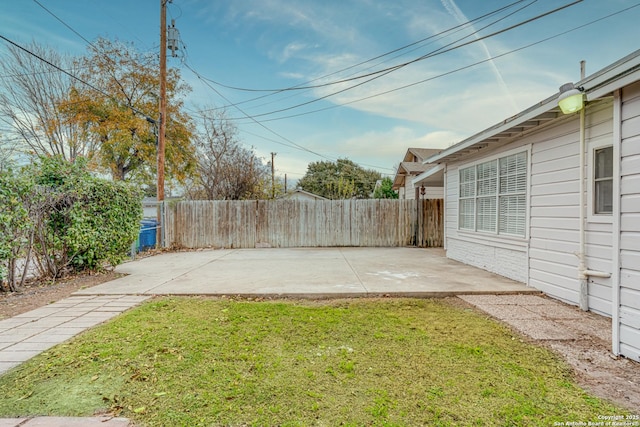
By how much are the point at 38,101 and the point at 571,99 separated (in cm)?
1826

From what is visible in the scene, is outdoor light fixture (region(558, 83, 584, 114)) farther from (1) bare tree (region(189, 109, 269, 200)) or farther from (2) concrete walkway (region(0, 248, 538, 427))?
(1) bare tree (region(189, 109, 269, 200))

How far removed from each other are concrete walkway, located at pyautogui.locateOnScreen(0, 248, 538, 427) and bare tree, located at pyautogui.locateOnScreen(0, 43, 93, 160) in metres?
10.3

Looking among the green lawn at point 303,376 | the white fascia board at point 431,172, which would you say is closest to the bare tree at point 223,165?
the white fascia board at point 431,172

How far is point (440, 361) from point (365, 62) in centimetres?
885

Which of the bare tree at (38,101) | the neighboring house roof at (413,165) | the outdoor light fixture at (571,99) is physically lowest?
the outdoor light fixture at (571,99)

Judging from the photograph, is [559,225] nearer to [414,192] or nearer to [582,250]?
[582,250]

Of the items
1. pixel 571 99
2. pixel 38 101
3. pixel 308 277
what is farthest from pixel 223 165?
pixel 571 99

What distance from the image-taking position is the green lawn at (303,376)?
1.73 meters

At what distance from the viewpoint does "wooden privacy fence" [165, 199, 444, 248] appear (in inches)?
393

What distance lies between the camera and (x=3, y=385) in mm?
2016

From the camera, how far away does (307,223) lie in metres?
10.2

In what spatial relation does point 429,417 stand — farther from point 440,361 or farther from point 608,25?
point 608,25

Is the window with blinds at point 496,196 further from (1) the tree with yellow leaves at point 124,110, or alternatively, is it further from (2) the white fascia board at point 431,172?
(1) the tree with yellow leaves at point 124,110

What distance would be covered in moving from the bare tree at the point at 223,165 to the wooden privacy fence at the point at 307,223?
3.02 meters
